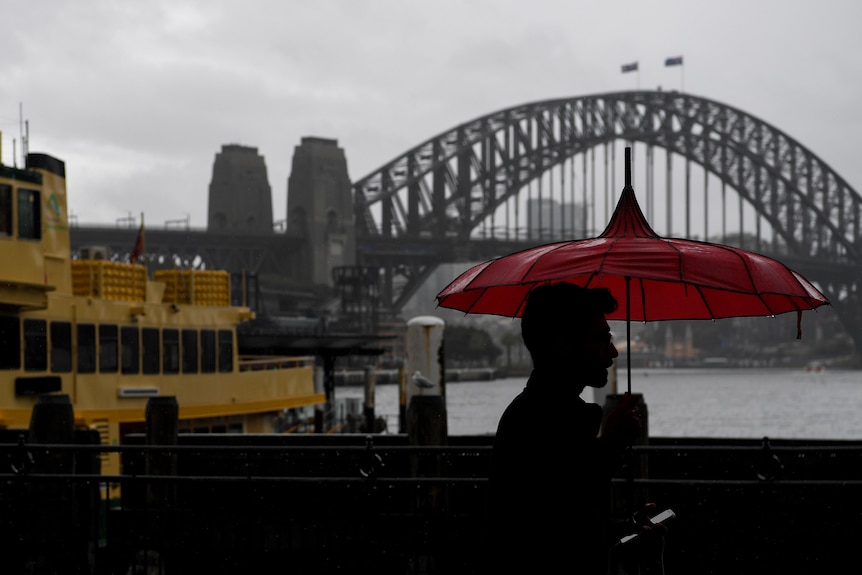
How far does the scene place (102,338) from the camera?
15.5m

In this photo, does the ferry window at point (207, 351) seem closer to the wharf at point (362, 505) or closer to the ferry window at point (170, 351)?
the ferry window at point (170, 351)

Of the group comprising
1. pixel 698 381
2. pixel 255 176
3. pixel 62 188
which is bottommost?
pixel 698 381

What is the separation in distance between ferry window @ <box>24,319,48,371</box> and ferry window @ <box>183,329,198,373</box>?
2.81 meters

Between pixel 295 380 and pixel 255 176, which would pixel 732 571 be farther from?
pixel 255 176

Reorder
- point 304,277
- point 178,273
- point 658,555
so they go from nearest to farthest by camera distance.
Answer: point 658,555
point 178,273
point 304,277

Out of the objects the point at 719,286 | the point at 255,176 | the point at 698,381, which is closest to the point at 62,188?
the point at 719,286

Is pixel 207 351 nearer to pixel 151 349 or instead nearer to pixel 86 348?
pixel 151 349

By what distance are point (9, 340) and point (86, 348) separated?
1.43 m

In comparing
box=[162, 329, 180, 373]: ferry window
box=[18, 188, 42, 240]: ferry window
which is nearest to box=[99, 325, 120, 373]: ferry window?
box=[162, 329, 180, 373]: ferry window

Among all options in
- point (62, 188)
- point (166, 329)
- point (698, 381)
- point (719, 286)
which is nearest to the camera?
point (719, 286)

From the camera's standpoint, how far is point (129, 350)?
631 inches

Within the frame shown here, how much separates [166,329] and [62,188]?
2.80 meters

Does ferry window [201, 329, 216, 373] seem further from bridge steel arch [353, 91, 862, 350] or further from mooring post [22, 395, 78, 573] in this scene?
bridge steel arch [353, 91, 862, 350]

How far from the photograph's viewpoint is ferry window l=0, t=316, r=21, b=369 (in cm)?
1398
